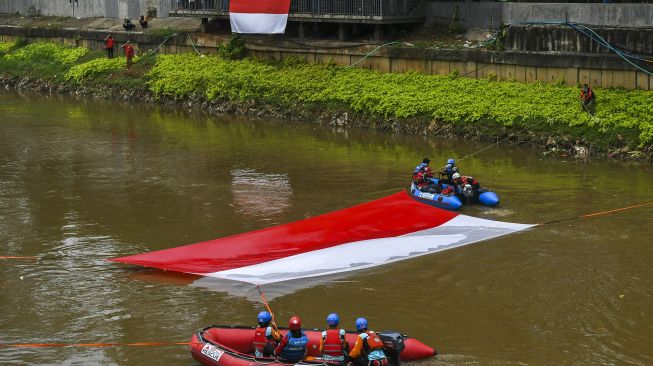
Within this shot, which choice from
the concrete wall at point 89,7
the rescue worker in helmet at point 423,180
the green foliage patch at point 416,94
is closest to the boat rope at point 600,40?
the green foliage patch at point 416,94

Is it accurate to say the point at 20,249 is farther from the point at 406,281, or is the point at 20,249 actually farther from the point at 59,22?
the point at 59,22

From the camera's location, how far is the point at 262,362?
1633cm

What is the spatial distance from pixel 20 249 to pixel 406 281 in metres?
9.50

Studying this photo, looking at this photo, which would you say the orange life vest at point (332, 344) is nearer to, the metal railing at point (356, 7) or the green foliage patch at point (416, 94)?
the green foliage patch at point (416, 94)

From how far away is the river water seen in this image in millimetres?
18656

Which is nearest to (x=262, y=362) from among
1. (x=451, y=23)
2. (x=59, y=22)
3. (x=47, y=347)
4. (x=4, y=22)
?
(x=47, y=347)

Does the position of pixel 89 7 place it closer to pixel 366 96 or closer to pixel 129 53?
pixel 129 53

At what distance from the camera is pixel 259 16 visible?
146 feet

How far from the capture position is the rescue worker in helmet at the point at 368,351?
52.5 feet

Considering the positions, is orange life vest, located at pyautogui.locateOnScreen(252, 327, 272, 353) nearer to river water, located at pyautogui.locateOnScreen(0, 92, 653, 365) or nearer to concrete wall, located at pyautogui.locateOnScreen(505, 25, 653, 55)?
river water, located at pyautogui.locateOnScreen(0, 92, 653, 365)

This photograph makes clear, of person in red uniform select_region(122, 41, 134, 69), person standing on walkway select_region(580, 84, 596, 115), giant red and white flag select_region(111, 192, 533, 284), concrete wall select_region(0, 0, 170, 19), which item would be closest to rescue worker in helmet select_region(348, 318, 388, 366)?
giant red and white flag select_region(111, 192, 533, 284)

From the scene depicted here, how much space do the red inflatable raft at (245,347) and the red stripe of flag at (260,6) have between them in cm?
2822

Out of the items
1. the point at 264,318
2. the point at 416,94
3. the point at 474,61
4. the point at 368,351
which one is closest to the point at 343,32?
the point at 416,94

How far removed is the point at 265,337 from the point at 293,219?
10057 millimetres
